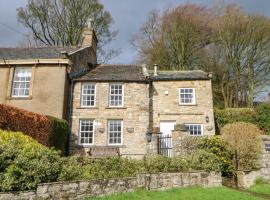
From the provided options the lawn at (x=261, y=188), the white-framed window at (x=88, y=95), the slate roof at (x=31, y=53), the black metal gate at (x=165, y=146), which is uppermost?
the slate roof at (x=31, y=53)

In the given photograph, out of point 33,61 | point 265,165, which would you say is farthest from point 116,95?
point 265,165

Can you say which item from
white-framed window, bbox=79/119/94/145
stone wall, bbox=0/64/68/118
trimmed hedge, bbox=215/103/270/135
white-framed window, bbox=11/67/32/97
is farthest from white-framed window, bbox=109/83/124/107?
trimmed hedge, bbox=215/103/270/135

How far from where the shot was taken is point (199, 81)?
74.9ft

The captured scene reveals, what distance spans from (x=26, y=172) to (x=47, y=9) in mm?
29489

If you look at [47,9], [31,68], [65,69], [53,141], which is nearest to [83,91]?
[65,69]

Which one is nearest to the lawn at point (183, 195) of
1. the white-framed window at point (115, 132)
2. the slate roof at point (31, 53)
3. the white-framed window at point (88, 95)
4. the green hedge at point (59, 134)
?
the green hedge at point (59, 134)

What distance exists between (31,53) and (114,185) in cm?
1664

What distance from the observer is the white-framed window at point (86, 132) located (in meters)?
20.6

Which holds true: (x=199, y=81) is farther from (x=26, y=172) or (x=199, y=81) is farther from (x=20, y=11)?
(x=20, y=11)

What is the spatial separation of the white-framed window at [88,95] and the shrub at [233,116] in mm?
11309

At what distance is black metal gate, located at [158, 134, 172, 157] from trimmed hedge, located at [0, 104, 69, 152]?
20.5 feet

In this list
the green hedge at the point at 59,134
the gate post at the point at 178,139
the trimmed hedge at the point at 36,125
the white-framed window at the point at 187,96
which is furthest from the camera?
the white-framed window at the point at 187,96

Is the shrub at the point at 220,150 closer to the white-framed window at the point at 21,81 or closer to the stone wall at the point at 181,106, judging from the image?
the stone wall at the point at 181,106

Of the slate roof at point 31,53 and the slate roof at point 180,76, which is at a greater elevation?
the slate roof at point 31,53
